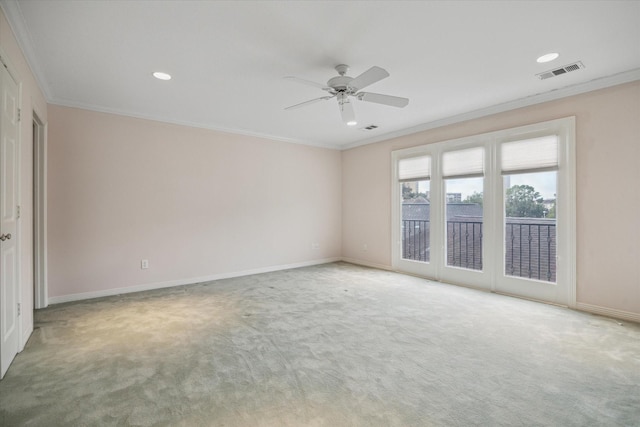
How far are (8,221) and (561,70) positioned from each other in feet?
16.8

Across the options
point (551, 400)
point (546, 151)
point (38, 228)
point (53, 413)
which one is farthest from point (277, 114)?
point (551, 400)

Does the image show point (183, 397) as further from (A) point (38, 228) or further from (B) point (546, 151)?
(B) point (546, 151)

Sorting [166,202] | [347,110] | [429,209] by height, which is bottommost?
[429,209]

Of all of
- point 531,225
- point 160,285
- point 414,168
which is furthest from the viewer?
point 414,168

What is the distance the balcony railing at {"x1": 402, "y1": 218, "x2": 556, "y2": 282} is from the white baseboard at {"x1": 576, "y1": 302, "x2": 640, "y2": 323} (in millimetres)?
392

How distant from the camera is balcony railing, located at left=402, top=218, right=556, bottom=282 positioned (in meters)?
3.95

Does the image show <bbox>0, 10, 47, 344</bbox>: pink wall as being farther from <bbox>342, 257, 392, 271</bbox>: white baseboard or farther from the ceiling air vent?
<bbox>342, 257, 392, 271</bbox>: white baseboard

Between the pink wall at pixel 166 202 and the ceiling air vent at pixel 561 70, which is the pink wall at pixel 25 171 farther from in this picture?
the ceiling air vent at pixel 561 70

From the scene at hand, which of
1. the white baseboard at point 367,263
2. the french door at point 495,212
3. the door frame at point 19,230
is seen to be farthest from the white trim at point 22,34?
the white baseboard at point 367,263

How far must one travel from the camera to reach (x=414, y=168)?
547 centimetres

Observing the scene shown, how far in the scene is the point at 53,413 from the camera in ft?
5.98

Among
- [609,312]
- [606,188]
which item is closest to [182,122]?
[606,188]

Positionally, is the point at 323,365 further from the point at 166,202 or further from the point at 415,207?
the point at 415,207

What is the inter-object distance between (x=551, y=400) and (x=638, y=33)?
2.92 m
